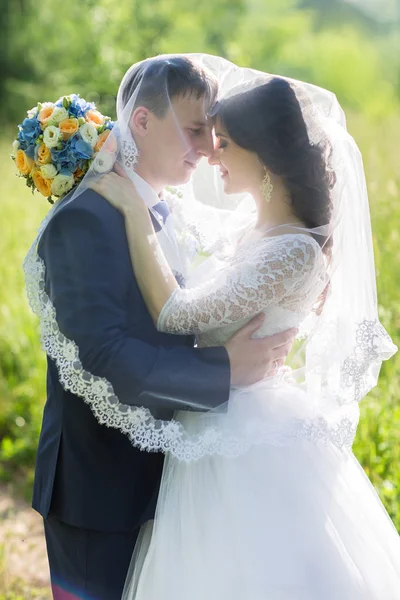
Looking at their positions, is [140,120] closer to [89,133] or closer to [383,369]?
[89,133]

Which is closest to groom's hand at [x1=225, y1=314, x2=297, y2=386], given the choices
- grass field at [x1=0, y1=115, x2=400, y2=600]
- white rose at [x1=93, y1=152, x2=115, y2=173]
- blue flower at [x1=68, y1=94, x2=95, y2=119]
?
white rose at [x1=93, y1=152, x2=115, y2=173]

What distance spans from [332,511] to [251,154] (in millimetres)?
1168

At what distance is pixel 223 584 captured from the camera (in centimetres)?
229

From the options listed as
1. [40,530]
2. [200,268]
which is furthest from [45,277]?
[40,530]

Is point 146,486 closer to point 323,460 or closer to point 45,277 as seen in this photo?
point 323,460

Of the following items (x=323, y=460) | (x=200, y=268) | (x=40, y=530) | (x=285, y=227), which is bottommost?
(x=40, y=530)

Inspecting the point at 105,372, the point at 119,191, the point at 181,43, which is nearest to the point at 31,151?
the point at 119,191

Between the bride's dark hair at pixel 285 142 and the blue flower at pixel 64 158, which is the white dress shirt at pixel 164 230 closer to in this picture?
the blue flower at pixel 64 158

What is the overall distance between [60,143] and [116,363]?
0.77 metres

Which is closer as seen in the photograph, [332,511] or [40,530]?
[332,511]

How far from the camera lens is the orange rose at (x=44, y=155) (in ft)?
8.06

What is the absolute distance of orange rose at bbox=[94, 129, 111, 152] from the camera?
8.18ft

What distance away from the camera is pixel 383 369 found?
4652 mm

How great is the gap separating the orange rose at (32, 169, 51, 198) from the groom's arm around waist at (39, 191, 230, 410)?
22 centimetres
